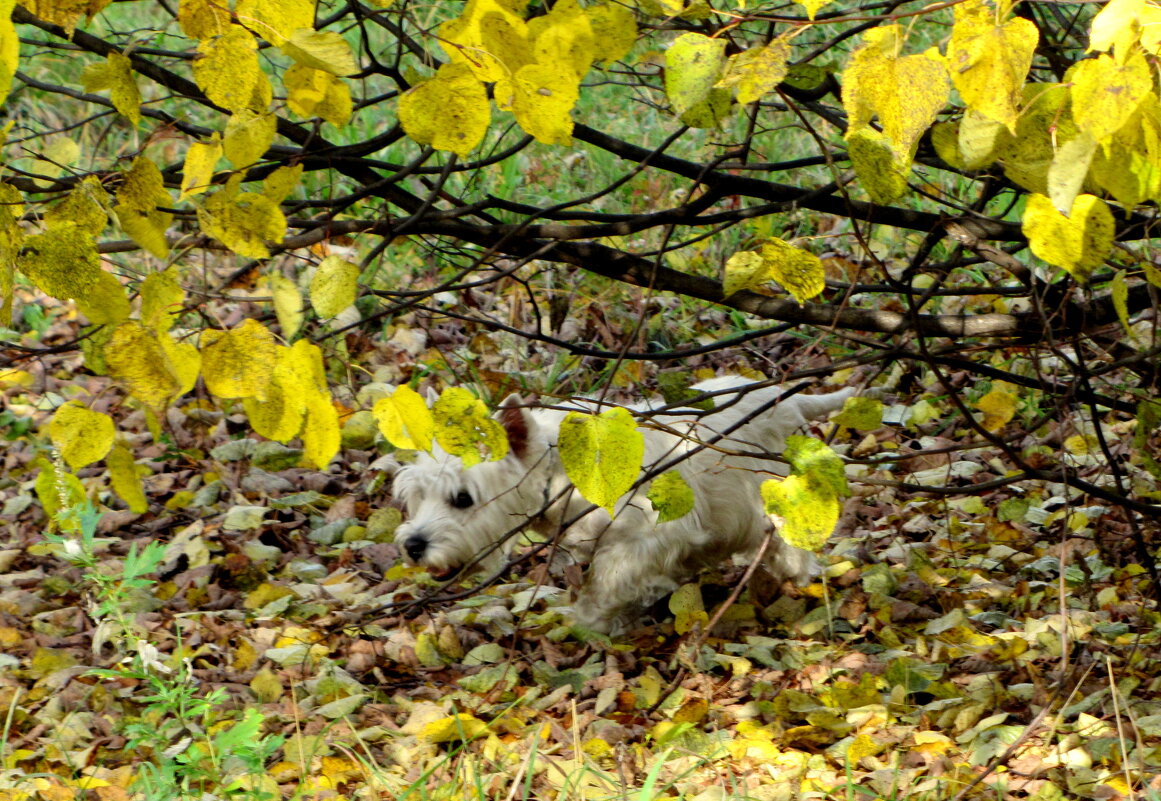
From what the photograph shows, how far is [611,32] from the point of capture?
6.93ft

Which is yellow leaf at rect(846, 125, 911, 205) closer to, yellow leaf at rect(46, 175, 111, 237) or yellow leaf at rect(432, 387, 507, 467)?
yellow leaf at rect(432, 387, 507, 467)

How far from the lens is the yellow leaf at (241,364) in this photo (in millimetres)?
1748

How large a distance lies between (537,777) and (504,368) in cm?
308

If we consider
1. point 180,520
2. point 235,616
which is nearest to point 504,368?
point 180,520

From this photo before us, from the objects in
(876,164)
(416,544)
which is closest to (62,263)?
(876,164)

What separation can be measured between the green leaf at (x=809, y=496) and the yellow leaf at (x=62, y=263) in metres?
1.07

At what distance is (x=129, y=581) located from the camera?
91.6 inches

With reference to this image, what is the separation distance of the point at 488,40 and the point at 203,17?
436 millimetres

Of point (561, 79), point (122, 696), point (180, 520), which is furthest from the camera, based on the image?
point (180, 520)

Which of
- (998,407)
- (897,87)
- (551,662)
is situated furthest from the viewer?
(551,662)

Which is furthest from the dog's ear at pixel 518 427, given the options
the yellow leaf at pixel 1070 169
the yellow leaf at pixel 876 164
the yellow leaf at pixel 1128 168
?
the yellow leaf at pixel 1070 169

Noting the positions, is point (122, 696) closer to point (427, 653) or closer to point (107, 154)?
point (427, 653)

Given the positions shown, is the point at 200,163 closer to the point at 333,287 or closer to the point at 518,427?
the point at 333,287

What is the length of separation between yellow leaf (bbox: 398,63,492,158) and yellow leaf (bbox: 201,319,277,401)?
1.21ft
